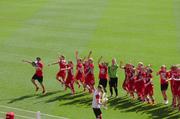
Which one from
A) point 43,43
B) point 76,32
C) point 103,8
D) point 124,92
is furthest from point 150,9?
point 124,92

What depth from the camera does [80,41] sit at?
1314 inches

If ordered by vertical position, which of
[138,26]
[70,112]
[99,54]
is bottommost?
[70,112]

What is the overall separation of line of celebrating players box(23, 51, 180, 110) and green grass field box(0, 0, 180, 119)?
0.52 meters

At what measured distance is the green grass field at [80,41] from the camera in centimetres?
2125

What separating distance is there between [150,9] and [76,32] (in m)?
10.9

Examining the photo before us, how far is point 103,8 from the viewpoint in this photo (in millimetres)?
45062

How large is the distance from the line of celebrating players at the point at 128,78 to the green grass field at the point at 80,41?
52 cm

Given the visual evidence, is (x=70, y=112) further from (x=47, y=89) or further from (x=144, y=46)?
(x=144, y=46)

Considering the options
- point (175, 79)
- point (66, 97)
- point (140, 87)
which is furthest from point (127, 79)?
point (66, 97)

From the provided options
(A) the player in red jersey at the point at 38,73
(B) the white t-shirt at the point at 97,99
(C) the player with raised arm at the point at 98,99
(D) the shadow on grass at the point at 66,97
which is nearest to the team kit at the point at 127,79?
(A) the player in red jersey at the point at 38,73

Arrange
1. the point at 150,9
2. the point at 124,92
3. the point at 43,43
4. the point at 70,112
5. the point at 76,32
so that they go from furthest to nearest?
the point at 150,9 → the point at 76,32 → the point at 43,43 → the point at 124,92 → the point at 70,112

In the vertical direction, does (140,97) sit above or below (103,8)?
below

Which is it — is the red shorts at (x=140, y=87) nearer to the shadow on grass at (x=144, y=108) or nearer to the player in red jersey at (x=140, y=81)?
the player in red jersey at (x=140, y=81)

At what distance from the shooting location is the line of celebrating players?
66.6 feet
